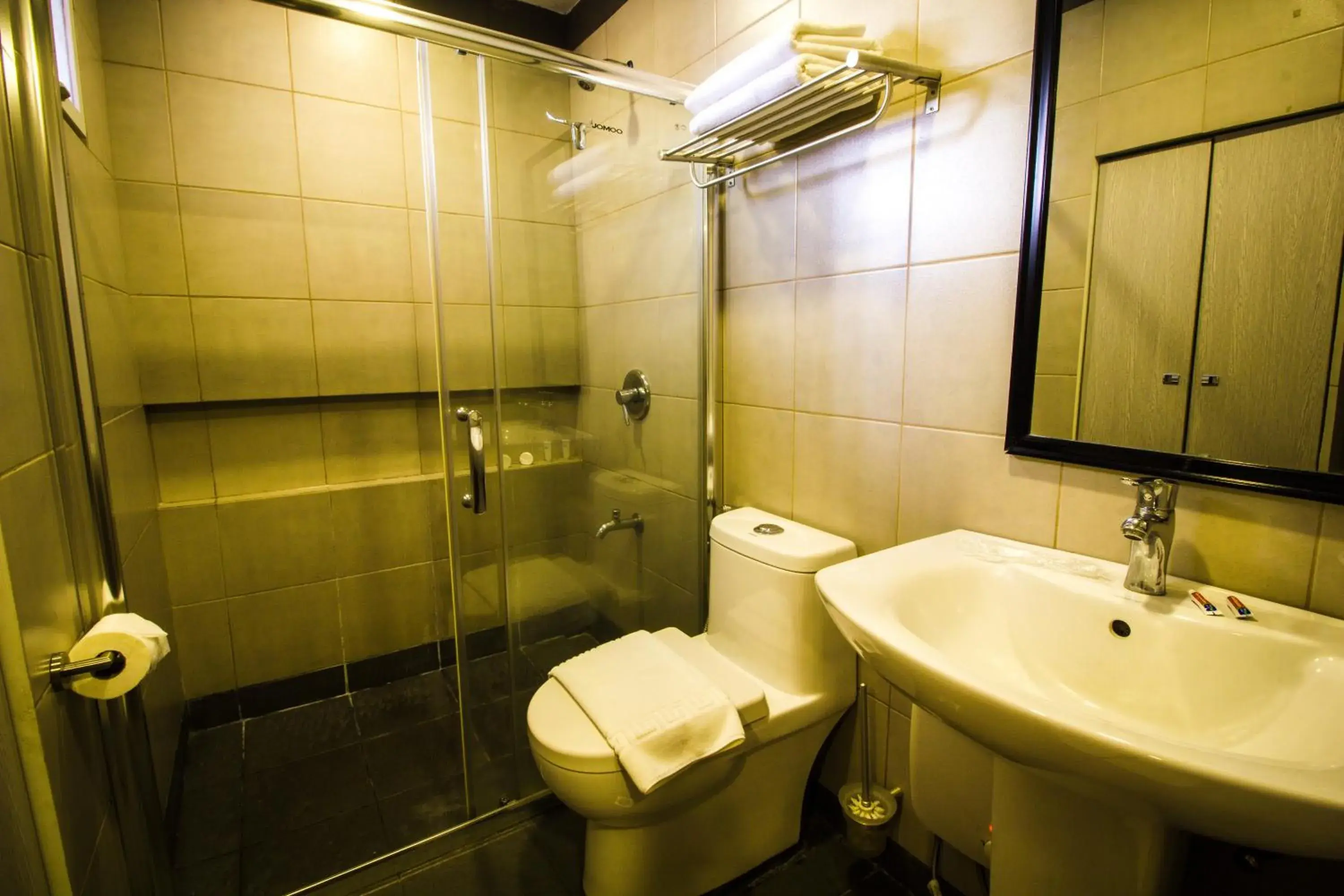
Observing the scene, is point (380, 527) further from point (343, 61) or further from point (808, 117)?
point (808, 117)

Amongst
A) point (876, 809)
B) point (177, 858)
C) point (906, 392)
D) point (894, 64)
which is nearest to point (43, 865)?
point (177, 858)

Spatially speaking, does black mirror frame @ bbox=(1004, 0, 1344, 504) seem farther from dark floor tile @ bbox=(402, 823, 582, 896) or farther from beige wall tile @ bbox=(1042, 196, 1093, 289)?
dark floor tile @ bbox=(402, 823, 582, 896)

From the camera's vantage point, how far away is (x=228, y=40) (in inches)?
72.1

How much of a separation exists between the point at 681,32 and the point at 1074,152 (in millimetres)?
1265

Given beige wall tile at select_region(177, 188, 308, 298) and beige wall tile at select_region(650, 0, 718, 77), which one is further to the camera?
beige wall tile at select_region(177, 188, 308, 298)

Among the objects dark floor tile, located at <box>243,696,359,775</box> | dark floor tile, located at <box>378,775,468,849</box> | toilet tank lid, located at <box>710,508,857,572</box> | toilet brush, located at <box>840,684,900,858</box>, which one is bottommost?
dark floor tile, located at <box>378,775,468,849</box>

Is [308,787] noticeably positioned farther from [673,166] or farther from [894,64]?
[894,64]

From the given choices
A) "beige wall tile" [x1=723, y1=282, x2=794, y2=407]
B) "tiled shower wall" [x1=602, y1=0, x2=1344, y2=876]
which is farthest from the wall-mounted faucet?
"beige wall tile" [x1=723, y1=282, x2=794, y2=407]

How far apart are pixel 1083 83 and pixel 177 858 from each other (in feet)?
8.33

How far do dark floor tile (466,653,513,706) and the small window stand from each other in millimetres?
1547

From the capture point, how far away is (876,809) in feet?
4.41

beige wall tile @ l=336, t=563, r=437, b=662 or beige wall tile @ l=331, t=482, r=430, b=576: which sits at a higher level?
beige wall tile @ l=331, t=482, r=430, b=576

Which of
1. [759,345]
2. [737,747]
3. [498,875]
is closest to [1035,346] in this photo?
[759,345]

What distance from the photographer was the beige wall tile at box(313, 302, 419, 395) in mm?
2053
